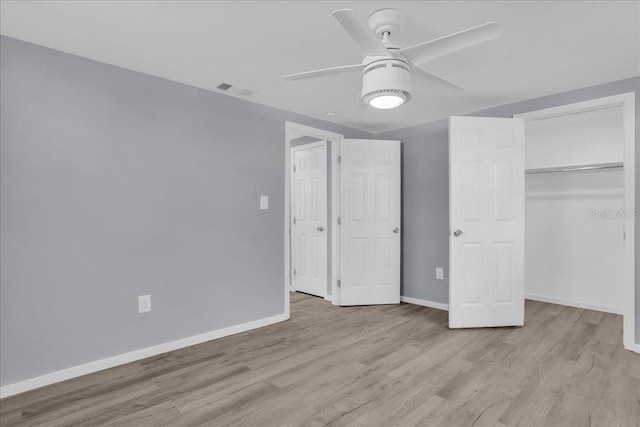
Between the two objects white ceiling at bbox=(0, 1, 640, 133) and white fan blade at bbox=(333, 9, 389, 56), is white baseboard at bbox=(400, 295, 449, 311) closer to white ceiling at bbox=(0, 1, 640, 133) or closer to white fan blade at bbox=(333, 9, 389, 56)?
white ceiling at bbox=(0, 1, 640, 133)

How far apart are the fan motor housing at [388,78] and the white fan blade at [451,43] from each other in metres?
0.07

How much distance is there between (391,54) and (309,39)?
2.29ft

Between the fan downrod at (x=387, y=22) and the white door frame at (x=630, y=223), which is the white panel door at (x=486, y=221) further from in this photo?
the fan downrod at (x=387, y=22)

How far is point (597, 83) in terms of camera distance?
2.94m

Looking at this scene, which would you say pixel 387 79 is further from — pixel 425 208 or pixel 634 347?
pixel 634 347

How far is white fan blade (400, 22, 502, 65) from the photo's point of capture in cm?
146

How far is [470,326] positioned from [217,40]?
11.0ft

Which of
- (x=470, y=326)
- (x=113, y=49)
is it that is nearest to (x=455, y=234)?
(x=470, y=326)

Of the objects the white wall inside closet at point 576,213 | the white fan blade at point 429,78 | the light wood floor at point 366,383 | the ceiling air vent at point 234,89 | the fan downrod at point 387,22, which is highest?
the ceiling air vent at point 234,89

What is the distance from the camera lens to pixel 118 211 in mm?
2561

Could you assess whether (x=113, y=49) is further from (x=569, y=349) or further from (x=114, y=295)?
(x=569, y=349)

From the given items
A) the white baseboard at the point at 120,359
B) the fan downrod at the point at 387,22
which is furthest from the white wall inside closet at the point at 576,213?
the white baseboard at the point at 120,359

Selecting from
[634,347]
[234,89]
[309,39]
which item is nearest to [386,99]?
[309,39]

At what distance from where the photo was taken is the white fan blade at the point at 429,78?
190cm
